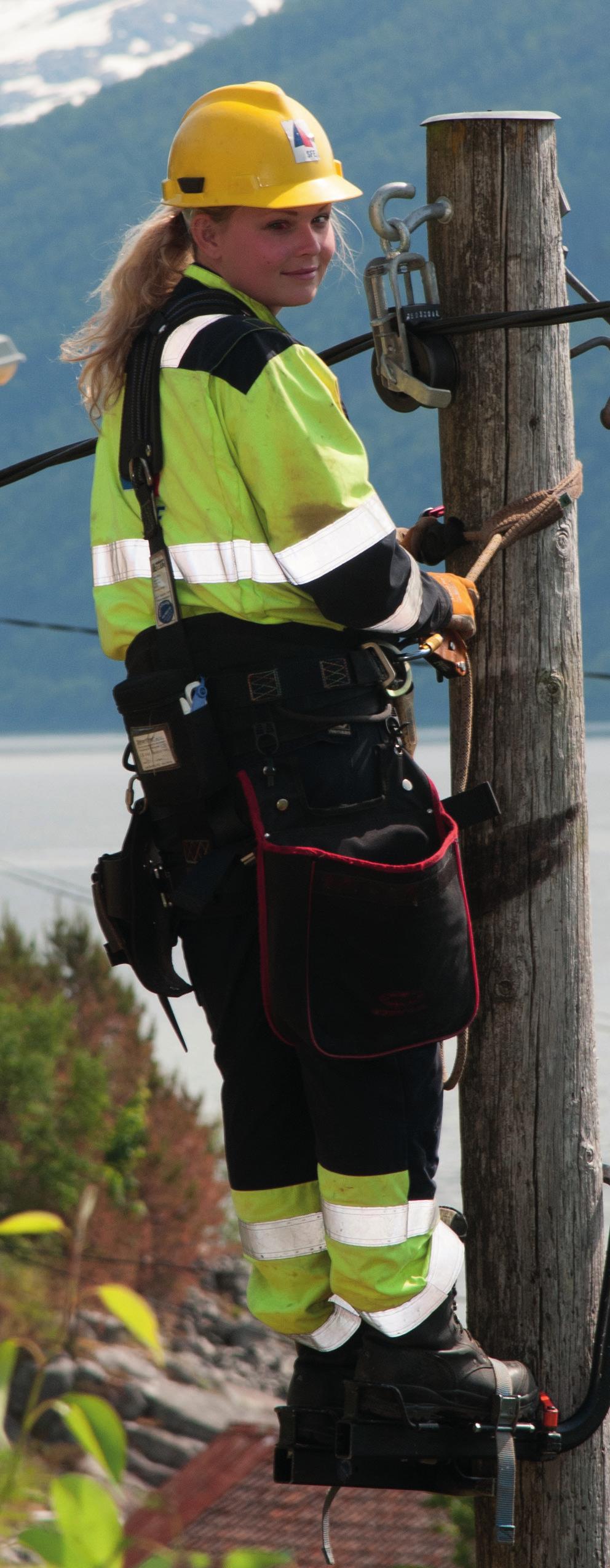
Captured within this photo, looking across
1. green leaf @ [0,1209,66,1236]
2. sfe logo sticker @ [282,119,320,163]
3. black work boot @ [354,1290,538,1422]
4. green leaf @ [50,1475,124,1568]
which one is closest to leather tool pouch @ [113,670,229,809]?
sfe logo sticker @ [282,119,320,163]

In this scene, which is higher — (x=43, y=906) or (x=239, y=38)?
(x=239, y=38)

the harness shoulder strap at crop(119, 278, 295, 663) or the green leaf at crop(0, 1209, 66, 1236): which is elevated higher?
the harness shoulder strap at crop(119, 278, 295, 663)

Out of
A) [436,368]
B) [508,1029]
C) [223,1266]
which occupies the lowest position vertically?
[223,1266]

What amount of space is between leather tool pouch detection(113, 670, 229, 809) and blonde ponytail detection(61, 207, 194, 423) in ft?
1.53

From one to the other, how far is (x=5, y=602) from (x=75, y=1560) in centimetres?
5865

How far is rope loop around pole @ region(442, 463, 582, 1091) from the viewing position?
2.68 meters

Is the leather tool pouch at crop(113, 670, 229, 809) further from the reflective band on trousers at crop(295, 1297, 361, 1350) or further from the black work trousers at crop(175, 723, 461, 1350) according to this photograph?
the reflective band on trousers at crop(295, 1297, 361, 1350)

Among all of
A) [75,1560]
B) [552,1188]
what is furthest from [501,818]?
[75,1560]

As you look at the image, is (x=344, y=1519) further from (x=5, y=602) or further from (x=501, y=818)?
(x=5, y=602)

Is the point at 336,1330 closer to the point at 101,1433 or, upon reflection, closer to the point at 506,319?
the point at 101,1433

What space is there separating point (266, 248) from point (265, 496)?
1.36ft

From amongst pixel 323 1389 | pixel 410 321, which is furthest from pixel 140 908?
pixel 410 321

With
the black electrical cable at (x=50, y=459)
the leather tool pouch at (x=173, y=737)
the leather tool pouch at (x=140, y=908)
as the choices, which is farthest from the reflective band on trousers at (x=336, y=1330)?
the black electrical cable at (x=50, y=459)

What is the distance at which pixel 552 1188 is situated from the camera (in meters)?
2.82
